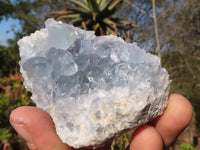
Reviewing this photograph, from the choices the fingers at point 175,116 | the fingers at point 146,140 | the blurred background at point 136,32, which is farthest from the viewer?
the blurred background at point 136,32

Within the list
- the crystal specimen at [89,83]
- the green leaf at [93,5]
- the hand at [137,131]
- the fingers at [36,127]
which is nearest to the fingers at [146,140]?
the hand at [137,131]

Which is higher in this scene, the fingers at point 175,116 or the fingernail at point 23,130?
the fingernail at point 23,130

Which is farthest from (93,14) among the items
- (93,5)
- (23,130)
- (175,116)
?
(23,130)

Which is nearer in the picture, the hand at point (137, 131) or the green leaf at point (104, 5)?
the hand at point (137, 131)

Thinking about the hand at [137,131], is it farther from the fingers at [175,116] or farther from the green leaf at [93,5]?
the green leaf at [93,5]

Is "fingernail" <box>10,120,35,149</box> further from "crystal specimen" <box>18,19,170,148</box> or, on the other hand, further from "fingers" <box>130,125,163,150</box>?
"fingers" <box>130,125,163,150</box>

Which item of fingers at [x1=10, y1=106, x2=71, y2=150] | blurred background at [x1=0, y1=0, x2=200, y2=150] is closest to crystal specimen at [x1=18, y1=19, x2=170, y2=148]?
fingers at [x1=10, y1=106, x2=71, y2=150]
